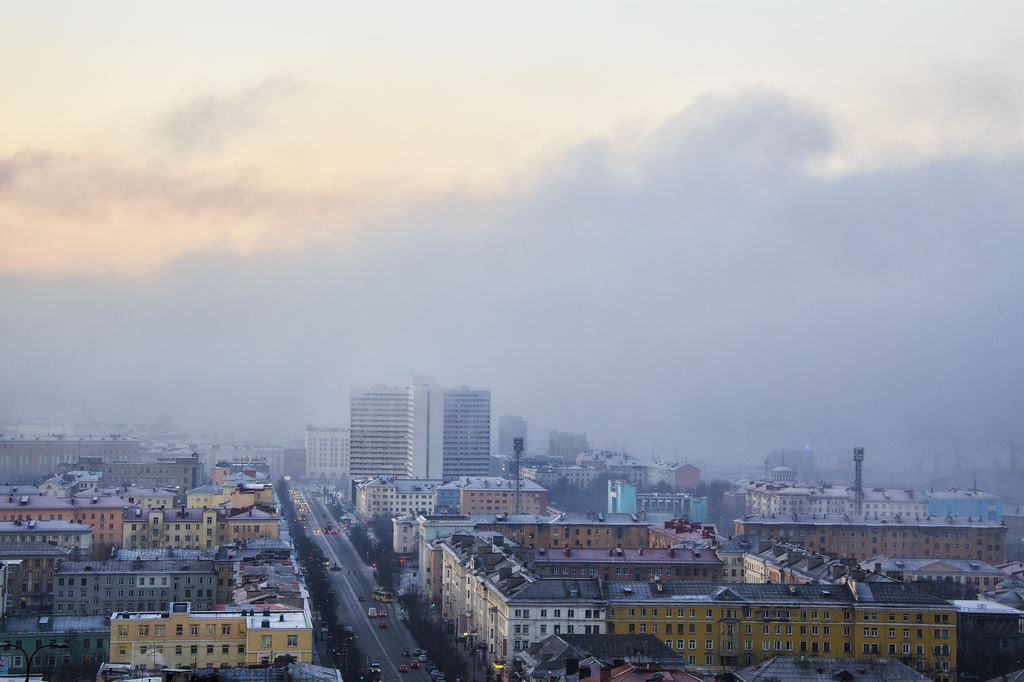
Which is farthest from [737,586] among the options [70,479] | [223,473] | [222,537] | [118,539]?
[223,473]

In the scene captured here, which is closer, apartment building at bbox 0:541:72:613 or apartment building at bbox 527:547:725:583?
apartment building at bbox 0:541:72:613

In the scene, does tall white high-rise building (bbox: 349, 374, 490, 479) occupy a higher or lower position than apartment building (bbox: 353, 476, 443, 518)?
higher

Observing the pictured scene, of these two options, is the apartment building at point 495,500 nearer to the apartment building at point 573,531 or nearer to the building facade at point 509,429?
the apartment building at point 573,531

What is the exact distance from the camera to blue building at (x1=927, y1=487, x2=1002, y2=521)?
83.0 metres

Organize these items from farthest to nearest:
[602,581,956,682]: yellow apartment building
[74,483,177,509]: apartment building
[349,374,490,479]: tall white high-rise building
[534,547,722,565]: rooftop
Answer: [349,374,490,479]: tall white high-rise building
[74,483,177,509]: apartment building
[534,547,722,565]: rooftop
[602,581,956,682]: yellow apartment building

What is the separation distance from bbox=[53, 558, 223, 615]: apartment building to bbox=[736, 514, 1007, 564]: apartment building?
2840 cm

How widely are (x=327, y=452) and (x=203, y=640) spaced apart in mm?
118814

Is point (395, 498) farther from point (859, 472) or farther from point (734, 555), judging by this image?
point (734, 555)

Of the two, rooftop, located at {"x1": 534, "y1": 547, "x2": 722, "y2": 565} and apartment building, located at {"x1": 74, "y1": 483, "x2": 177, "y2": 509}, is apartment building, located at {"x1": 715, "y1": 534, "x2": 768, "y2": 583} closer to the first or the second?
rooftop, located at {"x1": 534, "y1": 547, "x2": 722, "y2": 565}

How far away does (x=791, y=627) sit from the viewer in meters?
35.4

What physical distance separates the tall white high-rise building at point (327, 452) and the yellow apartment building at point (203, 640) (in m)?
117

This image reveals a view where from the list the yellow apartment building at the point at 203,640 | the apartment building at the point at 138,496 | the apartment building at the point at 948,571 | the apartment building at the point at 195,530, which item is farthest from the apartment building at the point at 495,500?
the yellow apartment building at the point at 203,640

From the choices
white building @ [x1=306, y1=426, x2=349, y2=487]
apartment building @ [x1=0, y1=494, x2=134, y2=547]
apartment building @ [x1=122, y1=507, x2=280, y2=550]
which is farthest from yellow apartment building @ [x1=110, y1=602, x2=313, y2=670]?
white building @ [x1=306, y1=426, x2=349, y2=487]

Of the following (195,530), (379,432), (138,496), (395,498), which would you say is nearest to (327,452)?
(379,432)
